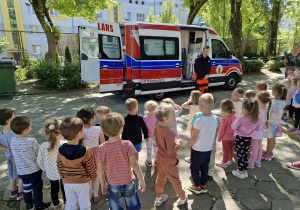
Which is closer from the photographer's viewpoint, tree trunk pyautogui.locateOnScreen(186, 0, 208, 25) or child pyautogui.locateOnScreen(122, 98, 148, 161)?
child pyautogui.locateOnScreen(122, 98, 148, 161)

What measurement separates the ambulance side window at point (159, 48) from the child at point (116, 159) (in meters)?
5.17

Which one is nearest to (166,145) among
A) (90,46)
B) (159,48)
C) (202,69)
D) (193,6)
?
(202,69)

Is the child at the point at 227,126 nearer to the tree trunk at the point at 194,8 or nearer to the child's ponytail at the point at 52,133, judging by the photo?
the child's ponytail at the point at 52,133

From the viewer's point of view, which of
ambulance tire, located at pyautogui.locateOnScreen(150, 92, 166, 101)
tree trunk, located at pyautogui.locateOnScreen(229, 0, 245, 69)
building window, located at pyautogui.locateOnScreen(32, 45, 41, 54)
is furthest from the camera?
building window, located at pyautogui.locateOnScreen(32, 45, 41, 54)

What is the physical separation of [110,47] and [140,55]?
101cm

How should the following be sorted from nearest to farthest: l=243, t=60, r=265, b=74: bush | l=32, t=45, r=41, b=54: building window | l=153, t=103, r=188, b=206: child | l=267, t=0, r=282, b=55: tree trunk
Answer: l=153, t=103, r=188, b=206: child → l=243, t=60, r=265, b=74: bush → l=267, t=0, r=282, b=55: tree trunk → l=32, t=45, r=41, b=54: building window

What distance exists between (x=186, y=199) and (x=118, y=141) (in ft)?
4.28

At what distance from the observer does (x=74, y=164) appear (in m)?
2.01

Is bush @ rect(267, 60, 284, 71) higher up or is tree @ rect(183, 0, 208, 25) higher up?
tree @ rect(183, 0, 208, 25)

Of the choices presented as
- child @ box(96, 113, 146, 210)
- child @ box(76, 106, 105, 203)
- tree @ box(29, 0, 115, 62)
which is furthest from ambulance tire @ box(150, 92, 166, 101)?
tree @ box(29, 0, 115, 62)

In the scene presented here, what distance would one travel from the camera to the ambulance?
6547 millimetres

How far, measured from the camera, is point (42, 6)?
1038 centimetres

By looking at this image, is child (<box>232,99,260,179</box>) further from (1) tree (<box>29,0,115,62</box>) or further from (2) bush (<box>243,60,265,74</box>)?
(2) bush (<box>243,60,265,74</box>)

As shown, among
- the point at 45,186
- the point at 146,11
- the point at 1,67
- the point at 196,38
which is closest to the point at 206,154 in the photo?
the point at 45,186
